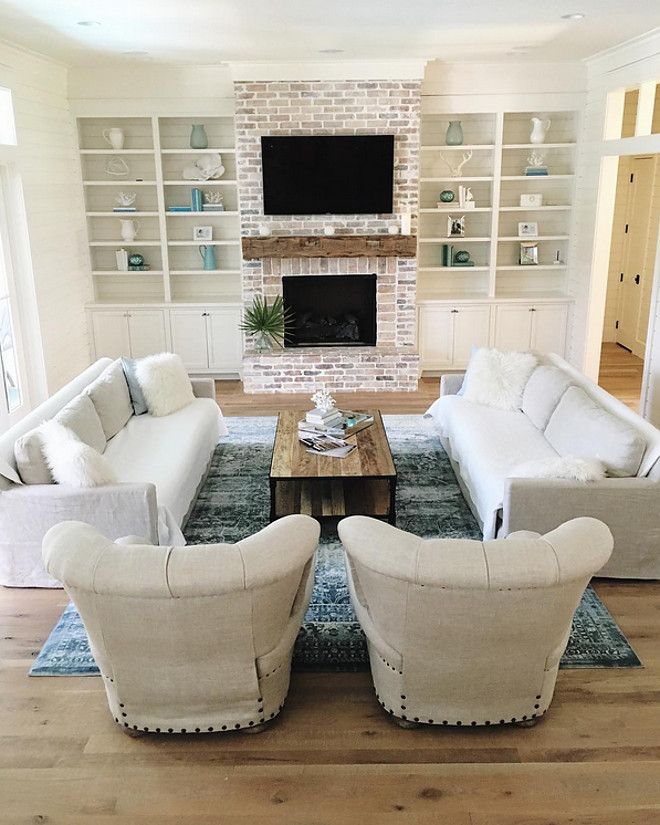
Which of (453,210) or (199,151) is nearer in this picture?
(199,151)

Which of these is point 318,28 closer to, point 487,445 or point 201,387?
point 201,387

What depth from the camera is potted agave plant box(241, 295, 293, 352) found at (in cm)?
726

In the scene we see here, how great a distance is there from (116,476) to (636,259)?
705cm

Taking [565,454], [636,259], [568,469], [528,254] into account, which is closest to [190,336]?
[528,254]

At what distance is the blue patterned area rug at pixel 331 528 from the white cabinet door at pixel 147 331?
175 cm

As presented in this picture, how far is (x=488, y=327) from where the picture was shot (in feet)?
25.1

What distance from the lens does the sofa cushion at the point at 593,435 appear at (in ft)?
12.2

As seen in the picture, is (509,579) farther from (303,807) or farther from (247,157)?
(247,157)

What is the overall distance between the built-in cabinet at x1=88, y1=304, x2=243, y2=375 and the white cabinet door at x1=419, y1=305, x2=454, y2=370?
6.14 ft

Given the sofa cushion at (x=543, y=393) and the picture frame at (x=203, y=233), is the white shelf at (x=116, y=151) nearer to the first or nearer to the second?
the picture frame at (x=203, y=233)

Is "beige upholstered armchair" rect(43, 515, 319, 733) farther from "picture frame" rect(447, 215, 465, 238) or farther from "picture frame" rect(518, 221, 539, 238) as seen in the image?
"picture frame" rect(518, 221, 539, 238)

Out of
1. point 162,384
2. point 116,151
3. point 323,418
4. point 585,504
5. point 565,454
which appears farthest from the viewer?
point 116,151

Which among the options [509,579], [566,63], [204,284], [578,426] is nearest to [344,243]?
[204,284]

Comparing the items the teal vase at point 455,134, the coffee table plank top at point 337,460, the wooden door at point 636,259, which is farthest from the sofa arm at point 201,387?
the wooden door at point 636,259
